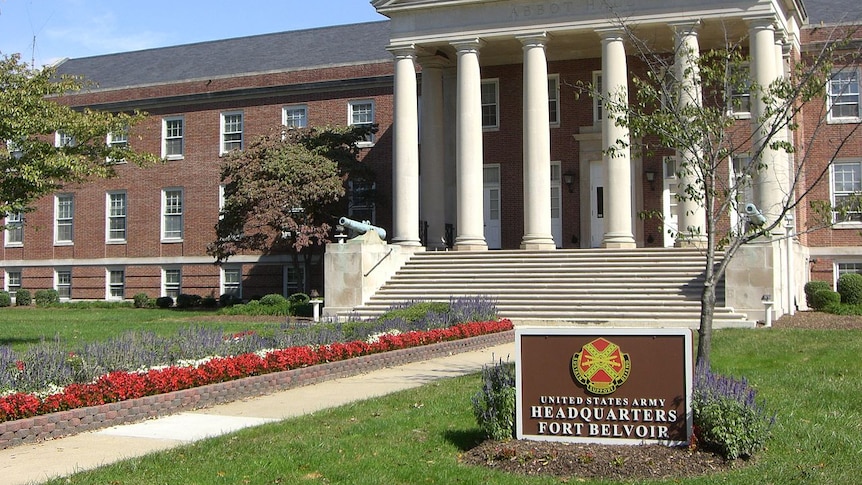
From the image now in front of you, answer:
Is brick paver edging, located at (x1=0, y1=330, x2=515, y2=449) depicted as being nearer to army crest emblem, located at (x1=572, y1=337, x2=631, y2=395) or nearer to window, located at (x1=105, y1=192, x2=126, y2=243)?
army crest emblem, located at (x1=572, y1=337, x2=631, y2=395)

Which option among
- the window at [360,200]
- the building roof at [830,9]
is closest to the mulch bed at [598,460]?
the window at [360,200]

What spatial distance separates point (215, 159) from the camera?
131 feet

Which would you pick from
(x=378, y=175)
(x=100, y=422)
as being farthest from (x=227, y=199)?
(x=100, y=422)

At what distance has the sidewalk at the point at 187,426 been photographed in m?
8.37

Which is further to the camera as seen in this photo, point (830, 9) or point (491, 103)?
point (830, 9)

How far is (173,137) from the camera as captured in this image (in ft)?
135

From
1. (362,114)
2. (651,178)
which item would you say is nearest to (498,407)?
(651,178)

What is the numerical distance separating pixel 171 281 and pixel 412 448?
34.2m

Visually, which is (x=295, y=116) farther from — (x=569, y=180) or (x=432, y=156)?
(x=569, y=180)

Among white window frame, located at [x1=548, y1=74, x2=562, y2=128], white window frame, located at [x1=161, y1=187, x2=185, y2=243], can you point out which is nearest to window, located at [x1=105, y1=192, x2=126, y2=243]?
white window frame, located at [x1=161, y1=187, x2=185, y2=243]

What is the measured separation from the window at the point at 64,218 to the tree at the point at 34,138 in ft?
86.6

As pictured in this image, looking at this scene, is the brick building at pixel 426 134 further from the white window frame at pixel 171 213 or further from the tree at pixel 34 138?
the tree at pixel 34 138

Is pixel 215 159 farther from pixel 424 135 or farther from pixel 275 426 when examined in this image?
pixel 275 426

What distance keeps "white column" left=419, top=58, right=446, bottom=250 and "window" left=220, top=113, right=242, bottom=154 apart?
10627 mm
